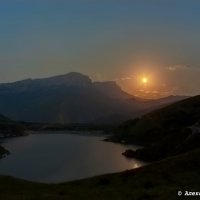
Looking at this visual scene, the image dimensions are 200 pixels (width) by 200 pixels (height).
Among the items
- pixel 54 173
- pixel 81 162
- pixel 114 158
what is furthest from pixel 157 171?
pixel 114 158

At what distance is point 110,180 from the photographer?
199 ft

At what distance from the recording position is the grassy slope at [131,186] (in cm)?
4612

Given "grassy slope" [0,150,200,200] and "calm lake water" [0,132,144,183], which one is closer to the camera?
"grassy slope" [0,150,200,200]

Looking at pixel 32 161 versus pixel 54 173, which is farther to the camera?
pixel 32 161

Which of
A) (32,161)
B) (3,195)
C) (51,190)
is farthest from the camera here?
(32,161)

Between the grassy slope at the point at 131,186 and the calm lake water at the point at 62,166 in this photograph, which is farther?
the calm lake water at the point at 62,166

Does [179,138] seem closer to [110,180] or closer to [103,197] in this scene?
[110,180]

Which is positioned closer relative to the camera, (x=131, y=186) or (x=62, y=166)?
(x=131, y=186)

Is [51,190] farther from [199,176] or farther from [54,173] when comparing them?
[54,173]

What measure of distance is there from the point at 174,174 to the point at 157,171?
108 inches

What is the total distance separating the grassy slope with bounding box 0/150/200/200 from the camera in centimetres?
4612

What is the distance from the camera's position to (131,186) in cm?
5262

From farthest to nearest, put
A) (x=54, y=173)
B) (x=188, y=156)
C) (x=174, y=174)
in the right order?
(x=54, y=173) → (x=188, y=156) → (x=174, y=174)

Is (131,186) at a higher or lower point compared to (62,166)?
higher
